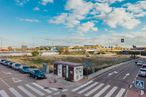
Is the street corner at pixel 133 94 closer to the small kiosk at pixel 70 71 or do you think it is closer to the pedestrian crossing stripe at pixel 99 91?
the pedestrian crossing stripe at pixel 99 91

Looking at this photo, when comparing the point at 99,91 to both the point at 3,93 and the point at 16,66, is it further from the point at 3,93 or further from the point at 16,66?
the point at 16,66

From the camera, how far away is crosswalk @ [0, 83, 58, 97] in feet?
68.0

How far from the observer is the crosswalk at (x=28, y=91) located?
68.0ft

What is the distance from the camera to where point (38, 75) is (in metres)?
30.3

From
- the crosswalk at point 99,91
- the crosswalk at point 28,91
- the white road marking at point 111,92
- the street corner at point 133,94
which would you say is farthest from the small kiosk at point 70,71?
the street corner at point 133,94

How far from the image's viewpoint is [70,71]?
29438mm

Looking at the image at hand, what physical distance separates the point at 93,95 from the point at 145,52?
5350 inches

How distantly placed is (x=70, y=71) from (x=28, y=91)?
8611 mm

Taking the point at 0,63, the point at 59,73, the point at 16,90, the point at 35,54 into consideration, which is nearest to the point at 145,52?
the point at 35,54

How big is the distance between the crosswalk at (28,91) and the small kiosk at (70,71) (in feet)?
19.1

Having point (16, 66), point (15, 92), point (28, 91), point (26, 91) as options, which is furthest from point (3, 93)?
point (16, 66)

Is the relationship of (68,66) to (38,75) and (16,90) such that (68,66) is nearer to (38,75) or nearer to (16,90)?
(38,75)

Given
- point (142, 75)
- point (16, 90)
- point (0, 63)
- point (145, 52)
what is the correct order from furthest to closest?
point (145, 52) < point (0, 63) < point (142, 75) < point (16, 90)

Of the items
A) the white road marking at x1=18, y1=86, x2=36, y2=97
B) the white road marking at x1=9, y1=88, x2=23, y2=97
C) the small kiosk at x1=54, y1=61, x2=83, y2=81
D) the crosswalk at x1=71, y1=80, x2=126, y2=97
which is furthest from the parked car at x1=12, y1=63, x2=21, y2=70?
the crosswalk at x1=71, y1=80, x2=126, y2=97
